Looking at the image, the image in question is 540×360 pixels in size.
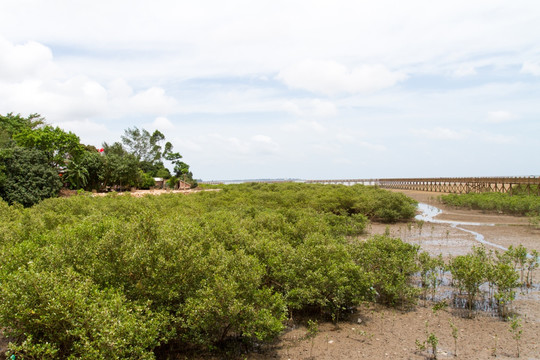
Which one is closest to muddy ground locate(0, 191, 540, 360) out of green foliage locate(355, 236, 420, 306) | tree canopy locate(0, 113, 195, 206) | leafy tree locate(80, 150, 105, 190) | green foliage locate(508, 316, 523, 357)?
green foliage locate(508, 316, 523, 357)

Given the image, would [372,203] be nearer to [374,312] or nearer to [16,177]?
[374,312]

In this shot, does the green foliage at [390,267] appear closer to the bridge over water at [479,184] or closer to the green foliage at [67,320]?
the green foliage at [67,320]

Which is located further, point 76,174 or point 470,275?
point 76,174

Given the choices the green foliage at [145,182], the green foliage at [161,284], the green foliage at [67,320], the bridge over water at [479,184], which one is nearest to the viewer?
the green foliage at [67,320]

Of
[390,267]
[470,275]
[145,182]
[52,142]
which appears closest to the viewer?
[470,275]

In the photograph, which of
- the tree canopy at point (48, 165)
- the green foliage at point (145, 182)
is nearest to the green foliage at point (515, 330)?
the tree canopy at point (48, 165)

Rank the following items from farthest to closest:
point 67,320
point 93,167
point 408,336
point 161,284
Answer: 1. point 93,167
2. point 408,336
3. point 161,284
4. point 67,320

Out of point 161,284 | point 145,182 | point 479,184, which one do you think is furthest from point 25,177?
point 479,184

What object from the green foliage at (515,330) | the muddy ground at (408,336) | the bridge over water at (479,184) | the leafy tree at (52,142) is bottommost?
the muddy ground at (408,336)

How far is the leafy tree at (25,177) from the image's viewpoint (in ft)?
126

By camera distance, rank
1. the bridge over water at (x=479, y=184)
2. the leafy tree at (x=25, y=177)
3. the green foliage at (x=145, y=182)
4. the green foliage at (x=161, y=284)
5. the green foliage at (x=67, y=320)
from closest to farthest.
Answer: the green foliage at (x=67, y=320)
the green foliage at (x=161, y=284)
the leafy tree at (x=25, y=177)
the bridge over water at (x=479, y=184)
the green foliage at (x=145, y=182)

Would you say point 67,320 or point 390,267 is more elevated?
point 67,320

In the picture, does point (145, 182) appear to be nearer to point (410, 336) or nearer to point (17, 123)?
point (17, 123)

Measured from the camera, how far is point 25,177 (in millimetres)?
39500
